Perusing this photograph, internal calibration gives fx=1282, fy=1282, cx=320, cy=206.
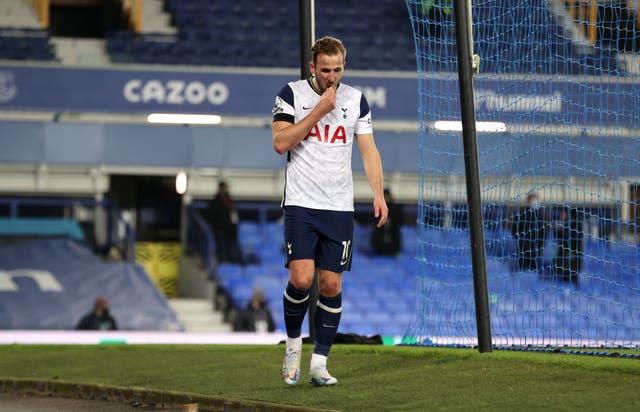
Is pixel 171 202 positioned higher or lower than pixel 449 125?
lower

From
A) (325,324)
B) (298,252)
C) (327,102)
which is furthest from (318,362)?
(327,102)

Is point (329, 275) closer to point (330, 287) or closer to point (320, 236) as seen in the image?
point (330, 287)

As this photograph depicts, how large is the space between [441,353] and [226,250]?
579 inches

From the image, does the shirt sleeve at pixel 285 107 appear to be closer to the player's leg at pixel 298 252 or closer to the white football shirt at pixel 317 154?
the white football shirt at pixel 317 154

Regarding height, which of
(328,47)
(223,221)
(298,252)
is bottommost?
(223,221)

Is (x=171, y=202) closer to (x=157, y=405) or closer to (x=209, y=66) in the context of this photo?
(x=209, y=66)

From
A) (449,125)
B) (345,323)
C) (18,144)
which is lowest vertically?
(345,323)

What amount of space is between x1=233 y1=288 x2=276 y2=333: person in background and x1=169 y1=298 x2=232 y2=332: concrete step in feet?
1.67

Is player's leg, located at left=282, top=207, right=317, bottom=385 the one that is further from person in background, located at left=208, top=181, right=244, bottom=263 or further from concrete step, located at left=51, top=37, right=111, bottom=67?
concrete step, located at left=51, top=37, right=111, bottom=67

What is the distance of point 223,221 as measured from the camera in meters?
22.4

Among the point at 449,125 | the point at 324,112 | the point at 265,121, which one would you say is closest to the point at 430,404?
the point at 324,112

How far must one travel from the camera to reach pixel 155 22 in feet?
84.5

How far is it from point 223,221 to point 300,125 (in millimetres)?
15992

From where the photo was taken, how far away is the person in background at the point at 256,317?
66.9 feet
